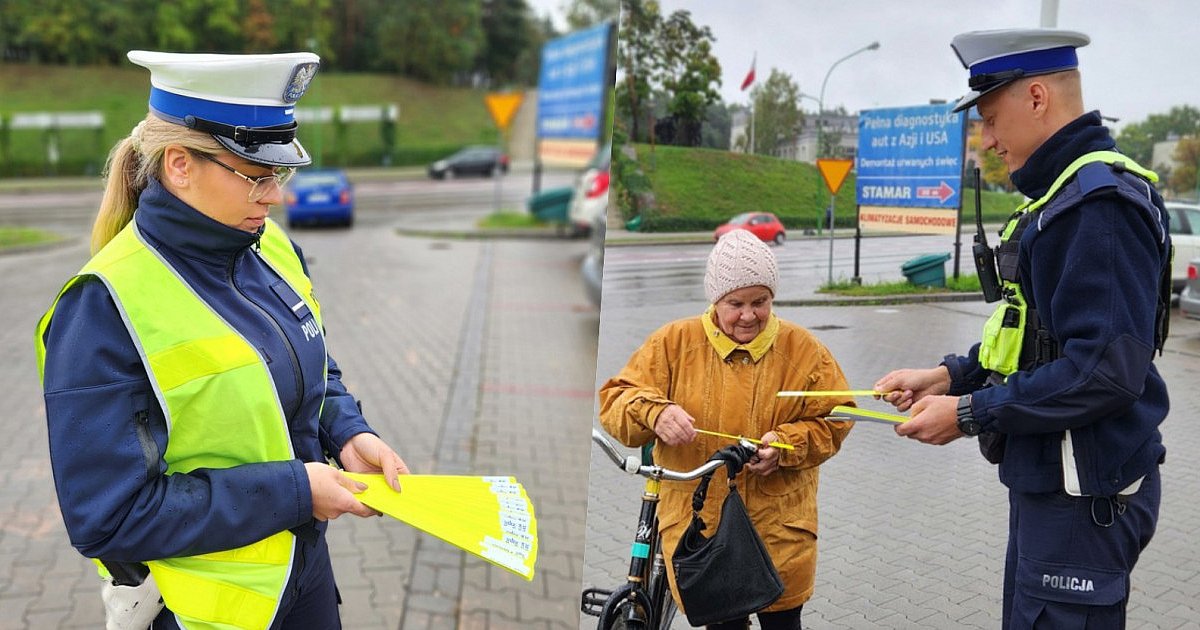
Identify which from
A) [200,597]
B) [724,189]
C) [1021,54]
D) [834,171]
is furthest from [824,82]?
[200,597]

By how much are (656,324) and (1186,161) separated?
1184 millimetres

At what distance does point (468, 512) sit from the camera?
1.99 metres

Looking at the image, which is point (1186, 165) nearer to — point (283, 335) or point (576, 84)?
point (283, 335)

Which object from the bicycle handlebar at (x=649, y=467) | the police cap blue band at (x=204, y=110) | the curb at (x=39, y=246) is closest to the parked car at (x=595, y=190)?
the curb at (x=39, y=246)

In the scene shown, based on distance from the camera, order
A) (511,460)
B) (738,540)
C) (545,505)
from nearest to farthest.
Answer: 1. (738,540)
2. (545,505)
3. (511,460)

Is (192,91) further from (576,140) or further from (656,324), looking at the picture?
(576,140)

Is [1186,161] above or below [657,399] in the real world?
above

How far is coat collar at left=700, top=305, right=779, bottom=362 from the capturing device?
2.16 meters

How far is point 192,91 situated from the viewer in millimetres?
1838

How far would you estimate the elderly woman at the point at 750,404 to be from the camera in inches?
84.6

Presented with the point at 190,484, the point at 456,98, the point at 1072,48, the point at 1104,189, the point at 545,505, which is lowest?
the point at 545,505

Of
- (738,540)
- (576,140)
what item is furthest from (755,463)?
(576,140)

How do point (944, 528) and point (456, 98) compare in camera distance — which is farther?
point (456, 98)

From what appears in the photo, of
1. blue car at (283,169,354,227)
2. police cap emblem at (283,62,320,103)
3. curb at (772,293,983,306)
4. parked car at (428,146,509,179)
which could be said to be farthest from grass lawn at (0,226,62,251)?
parked car at (428,146,509,179)
